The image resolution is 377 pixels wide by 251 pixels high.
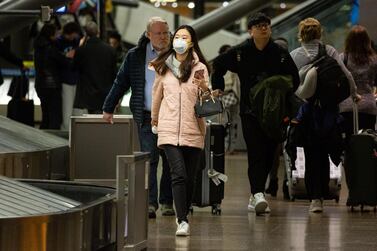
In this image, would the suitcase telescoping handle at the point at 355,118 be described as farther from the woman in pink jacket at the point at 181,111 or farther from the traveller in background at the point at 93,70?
the traveller in background at the point at 93,70

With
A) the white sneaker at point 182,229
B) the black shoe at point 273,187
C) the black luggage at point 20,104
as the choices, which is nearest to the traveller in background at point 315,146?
the black shoe at point 273,187

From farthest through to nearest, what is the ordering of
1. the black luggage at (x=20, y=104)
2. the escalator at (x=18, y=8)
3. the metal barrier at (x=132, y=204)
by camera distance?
1. the black luggage at (x=20, y=104)
2. the escalator at (x=18, y=8)
3. the metal barrier at (x=132, y=204)

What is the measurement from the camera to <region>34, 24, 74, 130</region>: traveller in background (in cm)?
1686

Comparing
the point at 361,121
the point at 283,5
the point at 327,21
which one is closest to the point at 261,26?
the point at 361,121

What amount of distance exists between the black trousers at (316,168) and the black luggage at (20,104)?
7.84m

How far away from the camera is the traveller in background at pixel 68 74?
1734 cm

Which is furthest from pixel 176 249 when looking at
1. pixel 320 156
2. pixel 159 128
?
pixel 320 156

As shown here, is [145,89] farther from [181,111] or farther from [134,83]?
[181,111]

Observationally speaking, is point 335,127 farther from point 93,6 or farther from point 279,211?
point 93,6

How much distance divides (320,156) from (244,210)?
0.88 meters

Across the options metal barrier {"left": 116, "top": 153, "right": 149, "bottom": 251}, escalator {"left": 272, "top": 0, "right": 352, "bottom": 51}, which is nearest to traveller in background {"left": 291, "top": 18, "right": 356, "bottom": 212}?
metal barrier {"left": 116, "top": 153, "right": 149, "bottom": 251}

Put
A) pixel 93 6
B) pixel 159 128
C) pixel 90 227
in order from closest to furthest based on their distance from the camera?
pixel 90 227 → pixel 159 128 → pixel 93 6

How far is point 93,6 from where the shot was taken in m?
26.9

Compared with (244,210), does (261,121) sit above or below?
above
